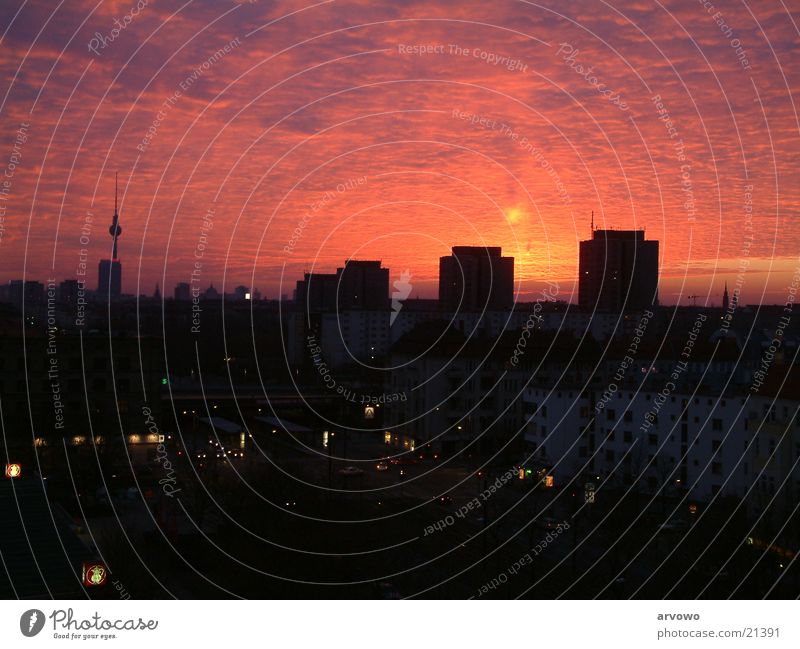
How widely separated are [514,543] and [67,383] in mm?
5535

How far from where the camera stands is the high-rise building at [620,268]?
19.0 m

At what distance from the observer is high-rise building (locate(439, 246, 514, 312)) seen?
21.0 metres

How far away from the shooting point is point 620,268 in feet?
66.3

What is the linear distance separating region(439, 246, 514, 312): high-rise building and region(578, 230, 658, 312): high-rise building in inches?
69.9

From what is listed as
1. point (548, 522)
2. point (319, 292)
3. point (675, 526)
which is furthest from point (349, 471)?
point (319, 292)

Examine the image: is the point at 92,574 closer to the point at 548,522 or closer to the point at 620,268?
the point at 548,522

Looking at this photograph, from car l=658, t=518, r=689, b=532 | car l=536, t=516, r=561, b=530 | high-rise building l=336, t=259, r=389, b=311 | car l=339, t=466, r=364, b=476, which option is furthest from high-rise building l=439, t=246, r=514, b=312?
car l=536, t=516, r=561, b=530

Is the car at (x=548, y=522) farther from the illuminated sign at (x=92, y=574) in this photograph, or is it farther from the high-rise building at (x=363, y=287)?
the high-rise building at (x=363, y=287)

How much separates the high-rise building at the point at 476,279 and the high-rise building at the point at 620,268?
1.78 meters

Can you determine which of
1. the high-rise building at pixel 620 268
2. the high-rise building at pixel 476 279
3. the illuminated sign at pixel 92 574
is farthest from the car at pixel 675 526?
the high-rise building at pixel 476 279

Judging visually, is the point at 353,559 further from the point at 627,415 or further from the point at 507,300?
the point at 507,300

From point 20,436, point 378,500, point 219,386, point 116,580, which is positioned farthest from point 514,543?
point 219,386

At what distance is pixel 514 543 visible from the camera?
639cm

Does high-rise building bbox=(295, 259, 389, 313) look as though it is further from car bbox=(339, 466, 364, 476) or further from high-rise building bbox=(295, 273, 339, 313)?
car bbox=(339, 466, 364, 476)
